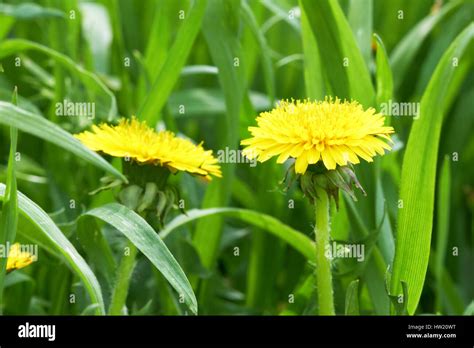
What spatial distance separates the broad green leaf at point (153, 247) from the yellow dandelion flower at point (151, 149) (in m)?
0.07

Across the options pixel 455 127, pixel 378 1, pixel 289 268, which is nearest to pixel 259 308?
pixel 289 268

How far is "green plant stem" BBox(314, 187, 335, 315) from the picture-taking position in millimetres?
962

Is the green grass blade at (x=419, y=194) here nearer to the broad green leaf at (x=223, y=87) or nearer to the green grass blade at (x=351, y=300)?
the green grass blade at (x=351, y=300)

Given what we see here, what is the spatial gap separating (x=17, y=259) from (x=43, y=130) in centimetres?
24

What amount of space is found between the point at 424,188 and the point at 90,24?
84cm

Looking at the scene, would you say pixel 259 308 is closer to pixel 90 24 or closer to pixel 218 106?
pixel 218 106

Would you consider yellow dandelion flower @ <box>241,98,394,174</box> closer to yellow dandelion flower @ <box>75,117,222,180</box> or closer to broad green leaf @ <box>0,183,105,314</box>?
yellow dandelion flower @ <box>75,117,222,180</box>

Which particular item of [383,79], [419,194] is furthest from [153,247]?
[383,79]

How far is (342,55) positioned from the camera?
1.15 meters

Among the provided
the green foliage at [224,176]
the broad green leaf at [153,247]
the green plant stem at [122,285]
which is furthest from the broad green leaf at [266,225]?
the broad green leaf at [153,247]

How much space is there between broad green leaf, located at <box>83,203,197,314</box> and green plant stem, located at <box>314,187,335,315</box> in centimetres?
18

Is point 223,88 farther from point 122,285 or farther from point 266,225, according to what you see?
point 122,285

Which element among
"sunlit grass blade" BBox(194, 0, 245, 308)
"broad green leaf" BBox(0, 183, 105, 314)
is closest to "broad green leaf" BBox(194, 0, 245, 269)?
"sunlit grass blade" BBox(194, 0, 245, 308)

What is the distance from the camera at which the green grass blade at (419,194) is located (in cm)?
101
